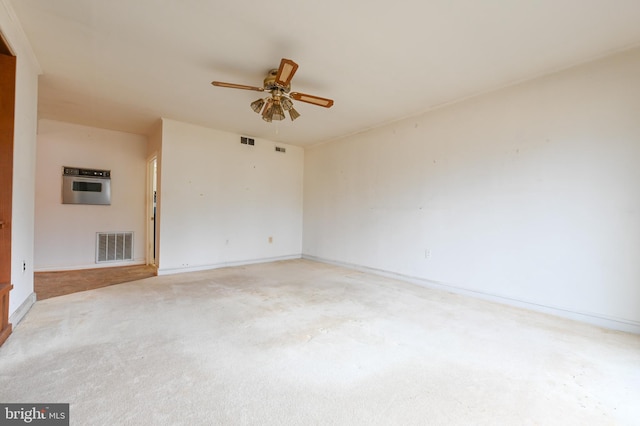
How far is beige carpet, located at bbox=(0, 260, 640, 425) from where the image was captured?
1.45 meters

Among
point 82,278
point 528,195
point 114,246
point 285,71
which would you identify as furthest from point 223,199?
point 528,195

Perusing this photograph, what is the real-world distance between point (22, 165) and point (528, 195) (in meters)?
5.07

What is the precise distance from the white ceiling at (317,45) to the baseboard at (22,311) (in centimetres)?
239

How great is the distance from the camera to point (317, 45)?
98.9 inches

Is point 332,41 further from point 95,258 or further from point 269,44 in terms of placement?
point 95,258

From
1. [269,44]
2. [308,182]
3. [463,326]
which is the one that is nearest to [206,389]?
[463,326]

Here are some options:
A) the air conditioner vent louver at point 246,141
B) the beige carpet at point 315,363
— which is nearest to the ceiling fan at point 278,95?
the beige carpet at point 315,363

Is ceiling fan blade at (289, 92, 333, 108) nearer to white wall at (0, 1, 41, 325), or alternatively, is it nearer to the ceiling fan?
the ceiling fan

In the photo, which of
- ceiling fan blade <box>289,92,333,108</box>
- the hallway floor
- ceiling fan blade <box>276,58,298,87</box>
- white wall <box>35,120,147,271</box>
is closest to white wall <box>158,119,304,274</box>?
the hallway floor

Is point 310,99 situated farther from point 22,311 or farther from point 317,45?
point 22,311

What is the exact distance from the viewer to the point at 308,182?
624 cm

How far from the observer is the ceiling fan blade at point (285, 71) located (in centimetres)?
227

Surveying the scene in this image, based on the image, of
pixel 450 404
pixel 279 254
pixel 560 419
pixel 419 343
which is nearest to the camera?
pixel 560 419

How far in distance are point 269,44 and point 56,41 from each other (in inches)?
74.0
